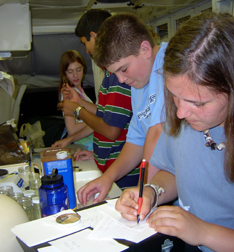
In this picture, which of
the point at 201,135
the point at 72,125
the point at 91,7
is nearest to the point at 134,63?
the point at 201,135

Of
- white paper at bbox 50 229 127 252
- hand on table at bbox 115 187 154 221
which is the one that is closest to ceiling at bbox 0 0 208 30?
hand on table at bbox 115 187 154 221

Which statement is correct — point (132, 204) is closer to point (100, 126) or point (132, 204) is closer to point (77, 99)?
point (100, 126)

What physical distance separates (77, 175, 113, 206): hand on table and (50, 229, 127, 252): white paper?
45cm

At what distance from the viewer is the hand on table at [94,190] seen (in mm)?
1188

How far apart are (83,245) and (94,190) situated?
0.54m

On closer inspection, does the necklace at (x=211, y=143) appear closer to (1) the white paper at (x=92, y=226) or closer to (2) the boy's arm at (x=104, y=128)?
(1) the white paper at (x=92, y=226)

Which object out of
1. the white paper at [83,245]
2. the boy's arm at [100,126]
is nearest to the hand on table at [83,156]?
the boy's arm at [100,126]

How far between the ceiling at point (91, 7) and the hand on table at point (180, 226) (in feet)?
8.63

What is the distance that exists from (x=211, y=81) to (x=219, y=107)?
0.26 ft

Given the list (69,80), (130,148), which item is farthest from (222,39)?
(69,80)

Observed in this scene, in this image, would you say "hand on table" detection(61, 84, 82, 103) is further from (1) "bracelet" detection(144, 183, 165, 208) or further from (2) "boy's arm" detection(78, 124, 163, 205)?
(1) "bracelet" detection(144, 183, 165, 208)

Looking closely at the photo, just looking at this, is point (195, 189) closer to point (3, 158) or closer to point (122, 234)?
point (122, 234)

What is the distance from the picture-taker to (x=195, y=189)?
0.91 meters

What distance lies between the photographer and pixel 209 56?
70cm
